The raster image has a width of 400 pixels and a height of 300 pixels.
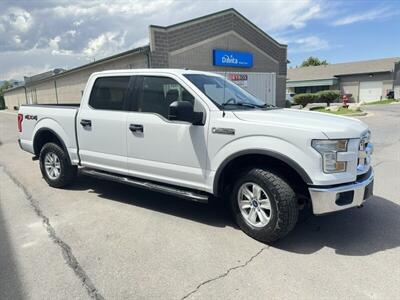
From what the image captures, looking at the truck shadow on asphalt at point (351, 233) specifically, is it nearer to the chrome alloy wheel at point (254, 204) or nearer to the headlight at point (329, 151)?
the chrome alloy wheel at point (254, 204)

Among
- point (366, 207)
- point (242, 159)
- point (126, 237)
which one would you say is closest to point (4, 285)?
point (126, 237)

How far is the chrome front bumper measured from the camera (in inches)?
140

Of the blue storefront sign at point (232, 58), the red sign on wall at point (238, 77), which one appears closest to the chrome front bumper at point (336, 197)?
the red sign on wall at point (238, 77)

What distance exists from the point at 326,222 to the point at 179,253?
209 centimetres

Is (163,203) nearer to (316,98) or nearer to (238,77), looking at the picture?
(238,77)

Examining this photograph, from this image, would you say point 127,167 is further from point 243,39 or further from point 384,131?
point 243,39

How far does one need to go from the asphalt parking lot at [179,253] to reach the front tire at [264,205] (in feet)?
0.60

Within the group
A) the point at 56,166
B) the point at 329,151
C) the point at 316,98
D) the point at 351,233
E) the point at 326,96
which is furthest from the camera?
the point at 326,96

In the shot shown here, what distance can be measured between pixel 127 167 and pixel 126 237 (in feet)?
4.16

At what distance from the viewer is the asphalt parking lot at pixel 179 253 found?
3.10 metres

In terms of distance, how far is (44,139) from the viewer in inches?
261

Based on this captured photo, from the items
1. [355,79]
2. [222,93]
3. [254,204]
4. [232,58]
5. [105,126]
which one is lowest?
[254,204]

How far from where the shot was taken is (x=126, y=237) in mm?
4199

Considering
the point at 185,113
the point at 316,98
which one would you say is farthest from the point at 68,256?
the point at 316,98
